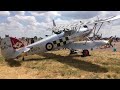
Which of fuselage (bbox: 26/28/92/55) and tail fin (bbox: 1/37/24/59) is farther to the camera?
fuselage (bbox: 26/28/92/55)

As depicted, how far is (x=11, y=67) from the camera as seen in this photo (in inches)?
464

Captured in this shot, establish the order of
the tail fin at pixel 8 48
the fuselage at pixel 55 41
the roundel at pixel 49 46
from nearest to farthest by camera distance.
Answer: the tail fin at pixel 8 48
the fuselage at pixel 55 41
the roundel at pixel 49 46

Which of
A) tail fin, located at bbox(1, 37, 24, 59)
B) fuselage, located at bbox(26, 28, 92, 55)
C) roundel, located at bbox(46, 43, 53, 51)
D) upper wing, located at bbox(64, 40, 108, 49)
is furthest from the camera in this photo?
upper wing, located at bbox(64, 40, 108, 49)

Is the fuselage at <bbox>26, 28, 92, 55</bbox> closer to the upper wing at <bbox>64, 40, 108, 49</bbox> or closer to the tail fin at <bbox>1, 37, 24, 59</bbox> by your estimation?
the upper wing at <bbox>64, 40, 108, 49</bbox>

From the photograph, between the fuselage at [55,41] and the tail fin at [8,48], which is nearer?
the tail fin at [8,48]

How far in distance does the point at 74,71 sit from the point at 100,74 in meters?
1.33

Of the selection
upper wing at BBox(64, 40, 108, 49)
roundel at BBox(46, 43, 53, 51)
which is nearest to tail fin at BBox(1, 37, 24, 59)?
roundel at BBox(46, 43, 53, 51)

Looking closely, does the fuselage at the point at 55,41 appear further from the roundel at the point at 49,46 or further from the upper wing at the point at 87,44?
the upper wing at the point at 87,44

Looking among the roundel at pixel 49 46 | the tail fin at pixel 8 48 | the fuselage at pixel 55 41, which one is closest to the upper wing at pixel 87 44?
the fuselage at pixel 55 41

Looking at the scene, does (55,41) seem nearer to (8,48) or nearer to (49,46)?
(49,46)

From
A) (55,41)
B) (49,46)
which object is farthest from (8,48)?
(55,41)
